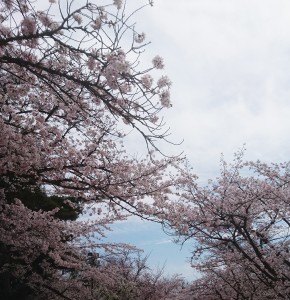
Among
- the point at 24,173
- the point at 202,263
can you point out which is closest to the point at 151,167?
the point at 24,173

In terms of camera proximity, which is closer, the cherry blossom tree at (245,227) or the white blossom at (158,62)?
the white blossom at (158,62)

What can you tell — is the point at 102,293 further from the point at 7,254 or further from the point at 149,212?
the point at 149,212

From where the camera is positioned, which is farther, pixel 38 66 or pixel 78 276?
pixel 78 276

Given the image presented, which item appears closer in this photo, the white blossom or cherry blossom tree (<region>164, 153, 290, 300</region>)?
the white blossom

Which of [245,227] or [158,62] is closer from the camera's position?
[158,62]

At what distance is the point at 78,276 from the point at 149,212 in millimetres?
6143

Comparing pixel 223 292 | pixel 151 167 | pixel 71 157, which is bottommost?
pixel 223 292

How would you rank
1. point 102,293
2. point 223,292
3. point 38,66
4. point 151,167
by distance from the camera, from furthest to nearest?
point 102,293 → point 223,292 → point 151,167 → point 38,66

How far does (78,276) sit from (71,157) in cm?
711

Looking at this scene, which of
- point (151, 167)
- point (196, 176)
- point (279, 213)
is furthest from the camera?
point (196, 176)

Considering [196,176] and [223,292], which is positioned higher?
[196,176]

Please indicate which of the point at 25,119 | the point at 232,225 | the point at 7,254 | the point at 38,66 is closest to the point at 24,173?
the point at 25,119

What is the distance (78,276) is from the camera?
1326 cm

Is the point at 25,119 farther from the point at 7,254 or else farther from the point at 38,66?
the point at 7,254
